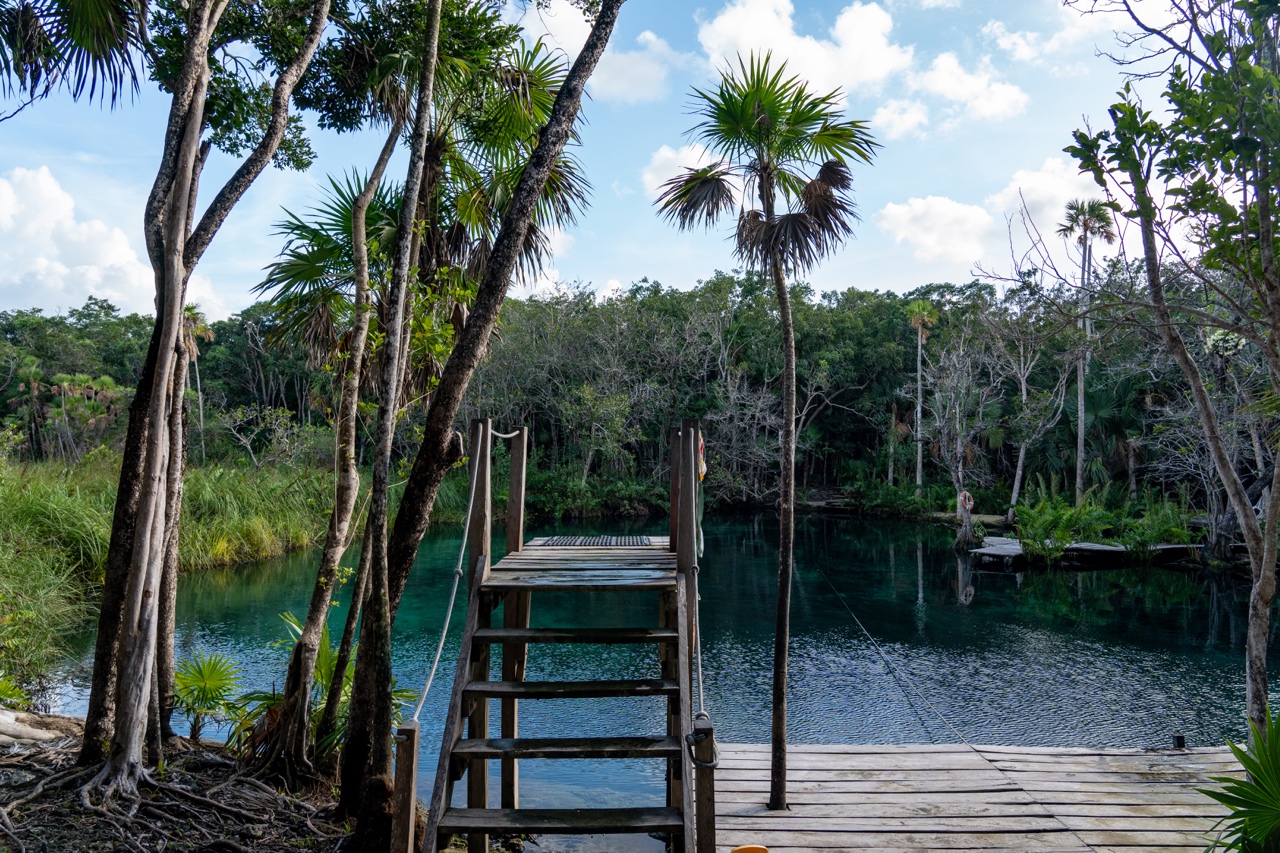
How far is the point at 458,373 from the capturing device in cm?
457

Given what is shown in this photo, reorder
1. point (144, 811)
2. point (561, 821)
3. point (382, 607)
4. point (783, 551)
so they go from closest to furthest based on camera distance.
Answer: point (561, 821) → point (382, 607) → point (144, 811) → point (783, 551)

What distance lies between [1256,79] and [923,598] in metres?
14.9

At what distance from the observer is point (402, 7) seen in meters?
6.68

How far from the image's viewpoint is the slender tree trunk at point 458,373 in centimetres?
459

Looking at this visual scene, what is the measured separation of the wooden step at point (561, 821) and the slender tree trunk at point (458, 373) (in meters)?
0.92

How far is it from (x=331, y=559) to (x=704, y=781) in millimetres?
3636

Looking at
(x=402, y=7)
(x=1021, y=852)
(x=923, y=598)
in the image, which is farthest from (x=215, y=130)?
(x=923, y=598)

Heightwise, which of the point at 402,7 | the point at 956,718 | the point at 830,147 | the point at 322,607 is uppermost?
the point at 402,7

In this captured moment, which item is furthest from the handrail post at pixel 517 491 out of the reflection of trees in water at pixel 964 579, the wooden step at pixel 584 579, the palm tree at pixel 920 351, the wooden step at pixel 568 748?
the palm tree at pixel 920 351

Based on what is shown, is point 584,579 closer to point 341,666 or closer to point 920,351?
point 341,666

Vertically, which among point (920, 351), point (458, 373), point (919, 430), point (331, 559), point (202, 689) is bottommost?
point (202, 689)

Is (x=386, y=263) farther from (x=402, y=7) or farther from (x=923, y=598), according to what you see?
(x=923, y=598)

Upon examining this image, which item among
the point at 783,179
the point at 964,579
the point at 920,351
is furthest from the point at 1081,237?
the point at 783,179

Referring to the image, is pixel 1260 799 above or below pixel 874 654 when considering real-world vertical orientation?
above
